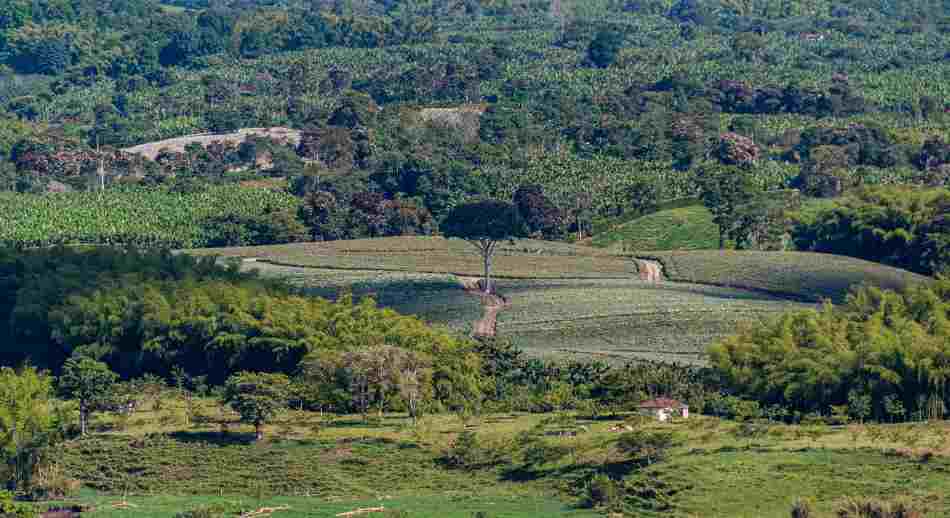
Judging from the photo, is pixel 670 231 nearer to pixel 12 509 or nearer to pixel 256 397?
pixel 256 397

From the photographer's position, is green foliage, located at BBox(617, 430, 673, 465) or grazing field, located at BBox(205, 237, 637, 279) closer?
green foliage, located at BBox(617, 430, 673, 465)

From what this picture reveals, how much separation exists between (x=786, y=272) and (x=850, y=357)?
44.5 metres

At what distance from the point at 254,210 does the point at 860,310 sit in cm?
8586

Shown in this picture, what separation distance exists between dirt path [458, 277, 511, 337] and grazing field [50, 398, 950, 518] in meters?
22.7

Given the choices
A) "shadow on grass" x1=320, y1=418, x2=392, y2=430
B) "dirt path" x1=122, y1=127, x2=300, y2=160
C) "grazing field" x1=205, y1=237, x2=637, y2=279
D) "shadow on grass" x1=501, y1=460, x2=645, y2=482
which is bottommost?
"dirt path" x1=122, y1=127, x2=300, y2=160

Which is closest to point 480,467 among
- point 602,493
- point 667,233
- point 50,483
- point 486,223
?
point 602,493

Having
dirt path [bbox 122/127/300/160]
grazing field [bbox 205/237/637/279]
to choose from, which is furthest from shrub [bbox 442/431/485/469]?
dirt path [bbox 122/127/300/160]

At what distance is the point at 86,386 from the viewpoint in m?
76.9

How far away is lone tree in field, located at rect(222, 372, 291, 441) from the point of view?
72438mm

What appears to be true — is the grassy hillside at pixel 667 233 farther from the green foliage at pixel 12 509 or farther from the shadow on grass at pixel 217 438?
the green foliage at pixel 12 509

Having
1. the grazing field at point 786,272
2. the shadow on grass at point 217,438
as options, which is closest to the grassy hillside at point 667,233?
the grazing field at point 786,272

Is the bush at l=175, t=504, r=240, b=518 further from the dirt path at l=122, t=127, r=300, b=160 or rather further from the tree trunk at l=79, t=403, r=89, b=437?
the dirt path at l=122, t=127, r=300, b=160

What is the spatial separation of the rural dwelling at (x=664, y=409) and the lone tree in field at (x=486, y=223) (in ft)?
140

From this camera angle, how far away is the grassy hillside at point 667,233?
142 m
